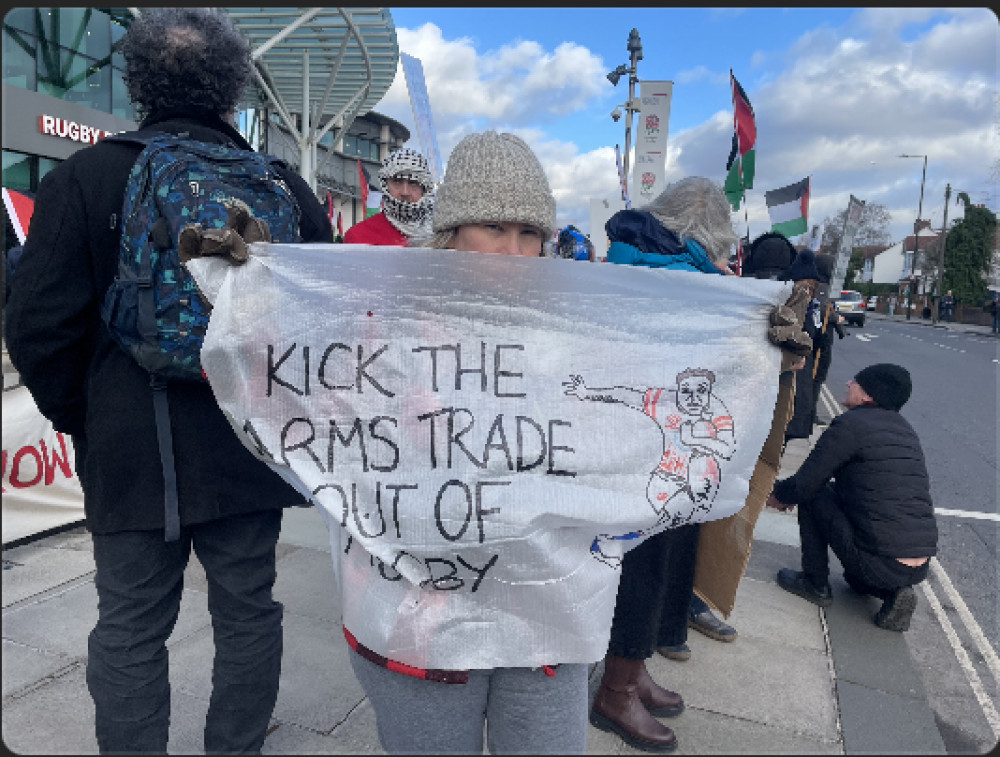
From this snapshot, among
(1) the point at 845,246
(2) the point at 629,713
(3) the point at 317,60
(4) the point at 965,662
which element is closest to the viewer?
(2) the point at 629,713

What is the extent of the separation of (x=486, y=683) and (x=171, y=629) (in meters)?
0.84

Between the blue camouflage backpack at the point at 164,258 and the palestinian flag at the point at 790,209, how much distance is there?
762 cm

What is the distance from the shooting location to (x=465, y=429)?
125cm

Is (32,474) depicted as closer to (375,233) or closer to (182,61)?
(375,233)

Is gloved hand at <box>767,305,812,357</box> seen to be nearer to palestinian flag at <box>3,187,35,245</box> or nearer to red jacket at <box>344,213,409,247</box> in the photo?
red jacket at <box>344,213,409,247</box>

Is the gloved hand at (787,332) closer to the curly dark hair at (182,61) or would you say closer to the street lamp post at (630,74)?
the curly dark hair at (182,61)

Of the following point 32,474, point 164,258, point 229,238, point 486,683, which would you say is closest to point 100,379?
point 164,258

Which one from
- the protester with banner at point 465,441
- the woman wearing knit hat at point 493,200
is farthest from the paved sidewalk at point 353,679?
the woman wearing knit hat at point 493,200

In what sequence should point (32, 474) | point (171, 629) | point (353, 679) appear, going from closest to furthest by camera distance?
point (171, 629) < point (353, 679) < point (32, 474)

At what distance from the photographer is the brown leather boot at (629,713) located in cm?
213

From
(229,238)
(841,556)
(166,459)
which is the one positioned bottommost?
(841,556)

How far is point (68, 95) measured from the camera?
15.3m

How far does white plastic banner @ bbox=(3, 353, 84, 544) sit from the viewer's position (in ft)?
11.1

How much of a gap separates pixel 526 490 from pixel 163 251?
3.00 ft
